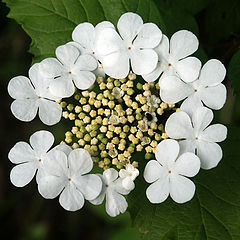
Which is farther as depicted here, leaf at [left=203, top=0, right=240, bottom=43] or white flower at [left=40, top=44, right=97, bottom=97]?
leaf at [left=203, top=0, right=240, bottom=43]

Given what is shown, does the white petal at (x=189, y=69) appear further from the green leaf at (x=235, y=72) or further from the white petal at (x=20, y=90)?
the white petal at (x=20, y=90)

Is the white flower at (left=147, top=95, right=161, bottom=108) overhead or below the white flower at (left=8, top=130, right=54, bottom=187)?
overhead

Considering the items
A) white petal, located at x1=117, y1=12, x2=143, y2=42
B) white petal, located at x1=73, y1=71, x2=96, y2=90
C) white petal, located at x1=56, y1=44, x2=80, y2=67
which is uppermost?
white petal, located at x1=117, y1=12, x2=143, y2=42

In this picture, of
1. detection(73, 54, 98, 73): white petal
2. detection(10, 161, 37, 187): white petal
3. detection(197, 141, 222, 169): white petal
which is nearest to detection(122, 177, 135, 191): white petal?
detection(197, 141, 222, 169): white petal

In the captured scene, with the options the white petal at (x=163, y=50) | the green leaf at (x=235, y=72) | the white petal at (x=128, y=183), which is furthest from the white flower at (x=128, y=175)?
the green leaf at (x=235, y=72)

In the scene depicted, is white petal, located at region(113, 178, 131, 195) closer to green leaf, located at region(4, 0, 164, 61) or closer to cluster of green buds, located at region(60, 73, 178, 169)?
cluster of green buds, located at region(60, 73, 178, 169)

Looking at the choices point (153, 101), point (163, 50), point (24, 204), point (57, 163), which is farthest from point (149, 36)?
point (24, 204)
